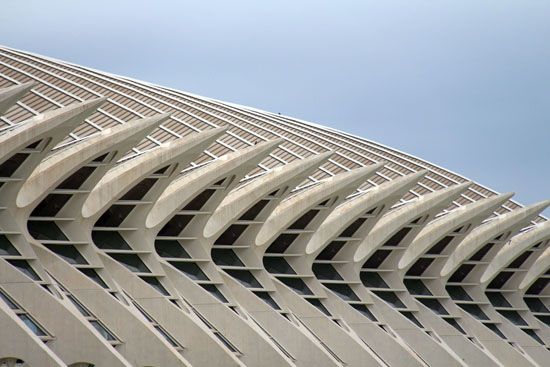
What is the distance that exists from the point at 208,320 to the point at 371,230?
11.7 m

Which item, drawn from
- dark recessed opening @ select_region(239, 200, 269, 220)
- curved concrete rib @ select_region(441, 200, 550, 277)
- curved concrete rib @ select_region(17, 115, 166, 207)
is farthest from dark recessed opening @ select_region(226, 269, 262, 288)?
curved concrete rib @ select_region(441, 200, 550, 277)

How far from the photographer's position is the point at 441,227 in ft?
214

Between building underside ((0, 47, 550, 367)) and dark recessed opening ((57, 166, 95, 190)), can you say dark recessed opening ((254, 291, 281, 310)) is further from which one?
dark recessed opening ((57, 166, 95, 190))

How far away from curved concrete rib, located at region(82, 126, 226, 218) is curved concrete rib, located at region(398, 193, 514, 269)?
19.6 m

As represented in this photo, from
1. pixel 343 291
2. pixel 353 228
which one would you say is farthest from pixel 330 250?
pixel 343 291

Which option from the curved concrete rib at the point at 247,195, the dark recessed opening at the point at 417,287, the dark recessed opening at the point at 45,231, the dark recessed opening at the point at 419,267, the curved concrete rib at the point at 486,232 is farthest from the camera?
the dark recessed opening at the point at 419,267

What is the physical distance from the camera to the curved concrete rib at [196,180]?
51688mm

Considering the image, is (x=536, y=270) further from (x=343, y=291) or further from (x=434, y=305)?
(x=343, y=291)

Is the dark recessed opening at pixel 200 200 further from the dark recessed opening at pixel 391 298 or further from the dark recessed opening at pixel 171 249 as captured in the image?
the dark recessed opening at pixel 391 298

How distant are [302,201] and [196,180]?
6.92 metres

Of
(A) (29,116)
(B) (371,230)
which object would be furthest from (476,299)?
(A) (29,116)

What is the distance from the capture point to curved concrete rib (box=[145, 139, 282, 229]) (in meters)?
51.7

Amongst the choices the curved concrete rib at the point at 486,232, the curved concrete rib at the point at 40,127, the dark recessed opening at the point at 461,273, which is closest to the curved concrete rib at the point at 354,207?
the curved concrete rib at the point at 486,232

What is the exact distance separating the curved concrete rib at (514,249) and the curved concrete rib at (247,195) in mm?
19541
